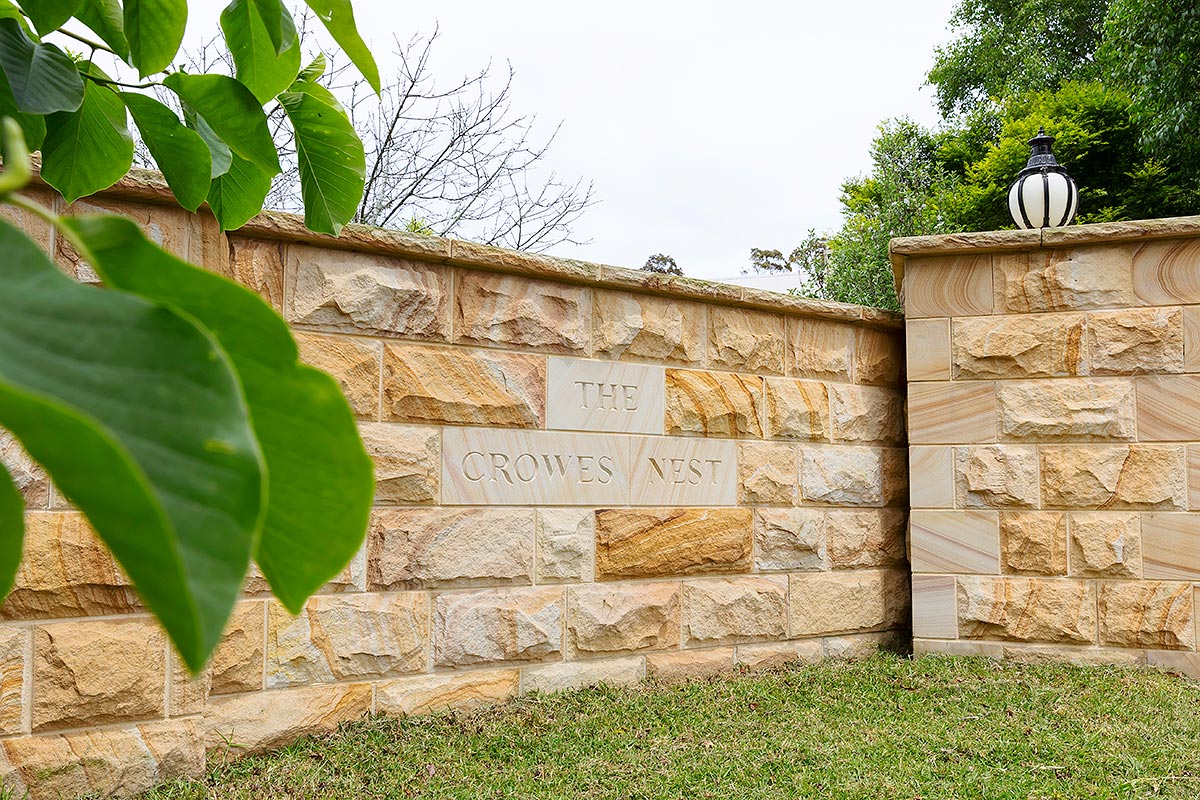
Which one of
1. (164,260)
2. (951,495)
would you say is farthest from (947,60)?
(164,260)

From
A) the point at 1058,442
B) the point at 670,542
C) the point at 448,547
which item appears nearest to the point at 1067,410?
the point at 1058,442

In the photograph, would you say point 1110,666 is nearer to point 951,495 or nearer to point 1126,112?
point 951,495

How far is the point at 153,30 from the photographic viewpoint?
686mm

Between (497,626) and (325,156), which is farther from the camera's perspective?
(497,626)

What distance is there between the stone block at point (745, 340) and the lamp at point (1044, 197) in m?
1.55

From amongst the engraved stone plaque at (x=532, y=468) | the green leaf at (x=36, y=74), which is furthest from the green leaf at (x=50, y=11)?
the engraved stone plaque at (x=532, y=468)

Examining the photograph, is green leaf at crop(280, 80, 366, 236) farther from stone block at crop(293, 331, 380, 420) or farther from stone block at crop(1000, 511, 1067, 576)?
stone block at crop(1000, 511, 1067, 576)

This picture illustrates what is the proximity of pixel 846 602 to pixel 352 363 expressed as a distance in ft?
8.36

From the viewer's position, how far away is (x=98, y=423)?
212 millimetres

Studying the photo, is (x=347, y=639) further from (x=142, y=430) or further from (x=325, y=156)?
(x=142, y=430)

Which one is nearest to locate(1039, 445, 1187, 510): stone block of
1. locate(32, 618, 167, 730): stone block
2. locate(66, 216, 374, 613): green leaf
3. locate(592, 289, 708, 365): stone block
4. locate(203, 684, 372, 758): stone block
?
locate(592, 289, 708, 365): stone block

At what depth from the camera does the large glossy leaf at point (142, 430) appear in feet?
0.68

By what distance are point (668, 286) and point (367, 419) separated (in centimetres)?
142

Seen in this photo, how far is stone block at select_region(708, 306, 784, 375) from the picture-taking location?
4223 millimetres
